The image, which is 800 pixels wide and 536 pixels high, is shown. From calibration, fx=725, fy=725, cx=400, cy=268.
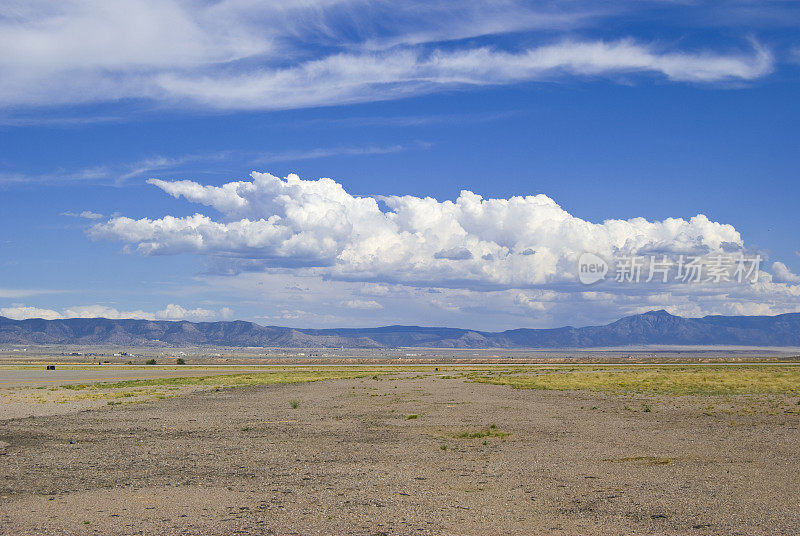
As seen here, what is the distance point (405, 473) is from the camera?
706 inches

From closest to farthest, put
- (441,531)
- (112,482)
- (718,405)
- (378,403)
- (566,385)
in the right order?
(441,531), (112,482), (718,405), (378,403), (566,385)

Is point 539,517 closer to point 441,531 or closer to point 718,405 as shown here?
point 441,531

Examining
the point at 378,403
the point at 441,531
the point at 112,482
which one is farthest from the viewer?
the point at 378,403

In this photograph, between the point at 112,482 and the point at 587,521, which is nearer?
the point at 587,521

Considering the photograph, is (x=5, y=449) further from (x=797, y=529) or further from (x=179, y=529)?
(x=797, y=529)

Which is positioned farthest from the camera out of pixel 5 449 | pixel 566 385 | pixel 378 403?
pixel 566 385

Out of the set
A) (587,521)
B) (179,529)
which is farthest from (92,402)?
(587,521)

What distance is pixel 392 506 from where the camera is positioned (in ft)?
46.6

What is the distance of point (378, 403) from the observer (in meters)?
39.7

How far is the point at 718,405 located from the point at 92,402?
1305 inches

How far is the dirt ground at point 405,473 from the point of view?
1302cm

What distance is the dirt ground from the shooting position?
1302 centimetres

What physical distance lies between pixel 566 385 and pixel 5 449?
4182 centimetres

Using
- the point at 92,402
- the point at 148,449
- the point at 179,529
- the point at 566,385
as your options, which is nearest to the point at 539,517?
the point at 179,529
